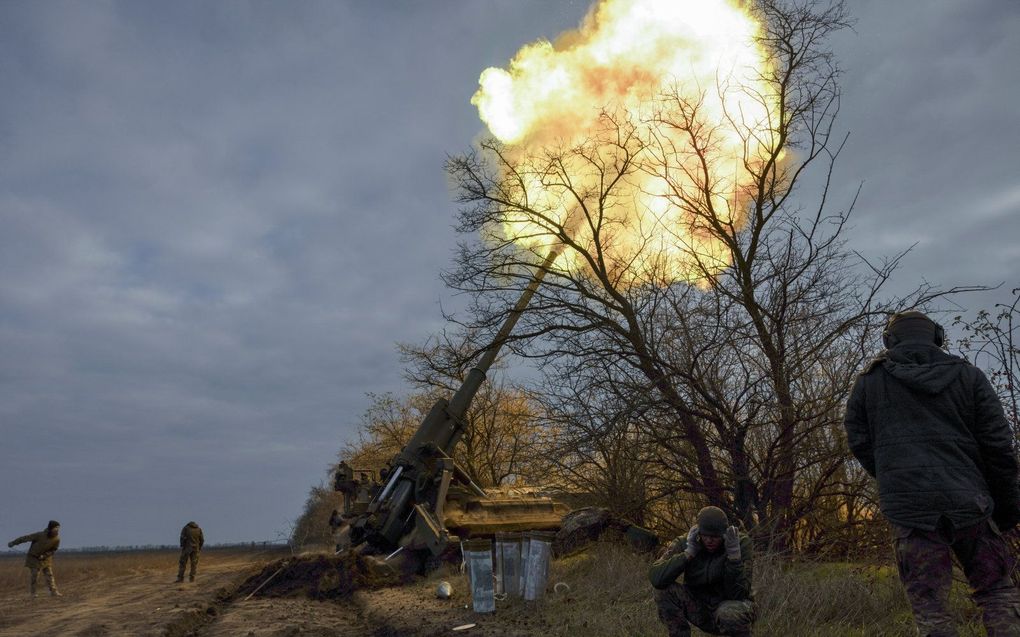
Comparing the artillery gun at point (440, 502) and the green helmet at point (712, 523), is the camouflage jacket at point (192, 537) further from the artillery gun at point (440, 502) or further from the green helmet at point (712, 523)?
the green helmet at point (712, 523)

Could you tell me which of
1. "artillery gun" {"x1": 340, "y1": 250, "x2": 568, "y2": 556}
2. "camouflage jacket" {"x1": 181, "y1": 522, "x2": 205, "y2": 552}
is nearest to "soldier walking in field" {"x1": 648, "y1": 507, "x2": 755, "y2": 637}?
"artillery gun" {"x1": 340, "y1": 250, "x2": 568, "y2": 556}

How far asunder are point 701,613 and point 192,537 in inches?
662

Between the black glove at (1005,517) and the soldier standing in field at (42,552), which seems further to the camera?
the soldier standing in field at (42,552)

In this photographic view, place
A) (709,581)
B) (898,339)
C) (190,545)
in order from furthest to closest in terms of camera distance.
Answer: (190,545) → (709,581) → (898,339)

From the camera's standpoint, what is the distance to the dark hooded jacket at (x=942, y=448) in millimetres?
4180

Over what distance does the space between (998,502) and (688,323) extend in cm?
699

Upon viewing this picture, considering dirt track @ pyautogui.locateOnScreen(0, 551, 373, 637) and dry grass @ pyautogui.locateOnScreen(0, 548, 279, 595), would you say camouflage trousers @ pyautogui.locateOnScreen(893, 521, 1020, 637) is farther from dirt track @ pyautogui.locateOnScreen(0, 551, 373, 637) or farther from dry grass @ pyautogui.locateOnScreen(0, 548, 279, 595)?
dry grass @ pyautogui.locateOnScreen(0, 548, 279, 595)

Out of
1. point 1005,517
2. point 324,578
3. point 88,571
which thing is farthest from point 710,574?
point 88,571

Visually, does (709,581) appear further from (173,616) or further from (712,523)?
(173,616)

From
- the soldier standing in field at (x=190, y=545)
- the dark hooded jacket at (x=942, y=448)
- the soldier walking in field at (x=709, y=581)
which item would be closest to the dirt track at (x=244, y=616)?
the soldier walking in field at (x=709, y=581)

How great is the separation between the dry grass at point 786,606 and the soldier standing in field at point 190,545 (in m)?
12.2

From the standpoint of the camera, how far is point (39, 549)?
16781mm

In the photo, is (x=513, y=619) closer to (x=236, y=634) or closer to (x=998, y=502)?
(x=236, y=634)

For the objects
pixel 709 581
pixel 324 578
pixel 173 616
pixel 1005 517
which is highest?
pixel 1005 517
